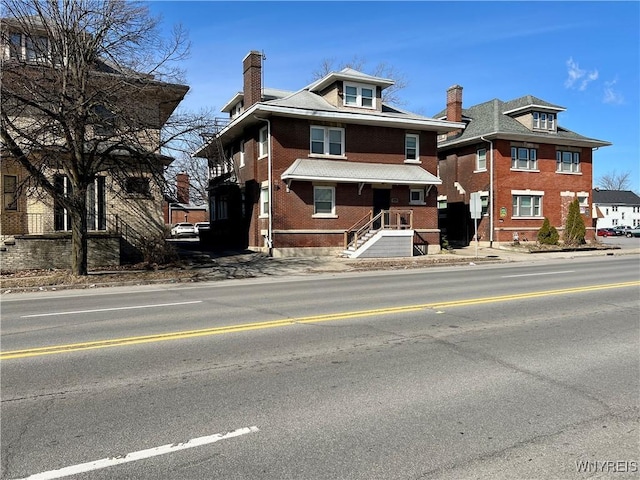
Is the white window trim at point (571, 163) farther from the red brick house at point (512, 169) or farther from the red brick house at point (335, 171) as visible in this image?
the red brick house at point (335, 171)

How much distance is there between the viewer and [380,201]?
27.1 m

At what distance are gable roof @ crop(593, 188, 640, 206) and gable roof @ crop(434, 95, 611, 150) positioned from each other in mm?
55547

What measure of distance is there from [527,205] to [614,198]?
63.8m

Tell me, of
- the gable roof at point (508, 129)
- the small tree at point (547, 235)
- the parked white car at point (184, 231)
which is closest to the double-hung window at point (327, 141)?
the gable roof at point (508, 129)

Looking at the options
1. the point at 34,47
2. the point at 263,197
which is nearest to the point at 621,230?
the point at 263,197

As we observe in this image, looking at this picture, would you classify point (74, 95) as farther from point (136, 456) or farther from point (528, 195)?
point (528, 195)

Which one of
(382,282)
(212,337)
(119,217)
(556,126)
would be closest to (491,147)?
(556,126)

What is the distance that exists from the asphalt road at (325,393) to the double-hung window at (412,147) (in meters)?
19.6

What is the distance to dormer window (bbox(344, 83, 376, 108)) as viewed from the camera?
27000 millimetres

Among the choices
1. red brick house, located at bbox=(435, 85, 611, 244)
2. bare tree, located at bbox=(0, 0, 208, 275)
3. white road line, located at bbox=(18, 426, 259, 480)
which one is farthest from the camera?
red brick house, located at bbox=(435, 85, 611, 244)

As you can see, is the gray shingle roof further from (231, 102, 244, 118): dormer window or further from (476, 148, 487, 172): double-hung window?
(476, 148, 487, 172): double-hung window

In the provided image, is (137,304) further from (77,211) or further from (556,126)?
(556,126)

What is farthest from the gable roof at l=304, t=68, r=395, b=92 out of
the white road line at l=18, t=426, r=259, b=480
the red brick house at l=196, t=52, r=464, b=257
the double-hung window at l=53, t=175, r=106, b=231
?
the white road line at l=18, t=426, r=259, b=480
